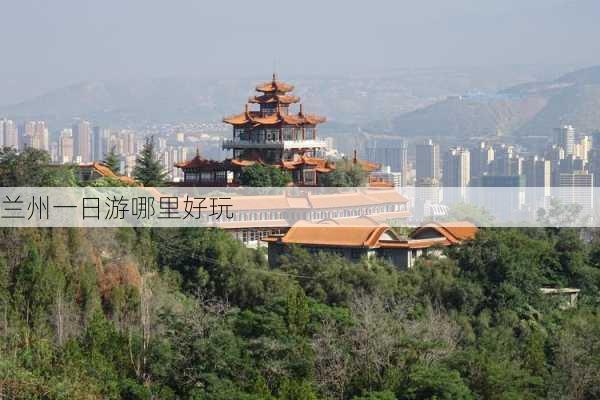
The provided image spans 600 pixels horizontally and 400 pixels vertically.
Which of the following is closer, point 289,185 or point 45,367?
point 45,367

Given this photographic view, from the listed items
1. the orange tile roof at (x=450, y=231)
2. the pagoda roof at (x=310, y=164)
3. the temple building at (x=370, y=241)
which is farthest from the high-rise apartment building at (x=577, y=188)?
the temple building at (x=370, y=241)

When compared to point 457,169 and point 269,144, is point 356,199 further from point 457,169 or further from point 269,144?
point 457,169

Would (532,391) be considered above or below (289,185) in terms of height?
below

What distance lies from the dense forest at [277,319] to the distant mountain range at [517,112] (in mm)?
78032

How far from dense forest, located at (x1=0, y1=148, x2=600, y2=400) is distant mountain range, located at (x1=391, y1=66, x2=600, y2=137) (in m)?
78.0

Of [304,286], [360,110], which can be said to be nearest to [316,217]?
[304,286]

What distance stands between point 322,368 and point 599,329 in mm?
2905

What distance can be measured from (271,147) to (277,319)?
1001 centimetres

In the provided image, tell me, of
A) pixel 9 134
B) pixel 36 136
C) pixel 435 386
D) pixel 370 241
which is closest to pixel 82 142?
pixel 9 134

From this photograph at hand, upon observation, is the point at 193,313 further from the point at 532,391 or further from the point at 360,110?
the point at 360,110

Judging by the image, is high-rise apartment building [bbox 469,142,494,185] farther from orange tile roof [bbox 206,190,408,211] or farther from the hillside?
the hillside

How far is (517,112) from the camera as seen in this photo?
351ft

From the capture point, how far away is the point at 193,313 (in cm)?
1202

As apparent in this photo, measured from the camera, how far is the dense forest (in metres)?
10.9
